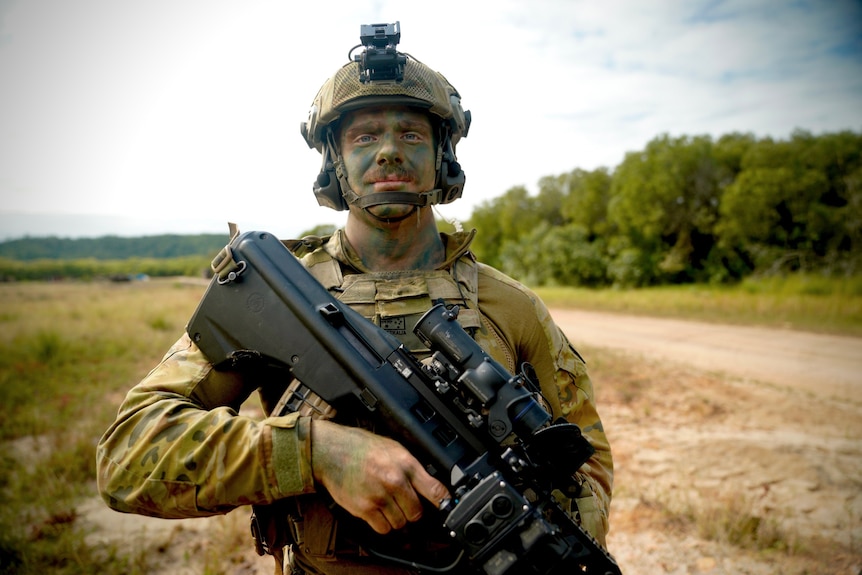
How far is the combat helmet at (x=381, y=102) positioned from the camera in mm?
2068

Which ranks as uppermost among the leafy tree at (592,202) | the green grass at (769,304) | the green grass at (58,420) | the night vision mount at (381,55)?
the leafy tree at (592,202)

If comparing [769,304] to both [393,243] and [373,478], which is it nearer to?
[393,243]

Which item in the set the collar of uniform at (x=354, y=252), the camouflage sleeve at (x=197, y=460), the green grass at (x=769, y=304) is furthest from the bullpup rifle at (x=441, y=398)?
the green grass at (x=769, y=304)

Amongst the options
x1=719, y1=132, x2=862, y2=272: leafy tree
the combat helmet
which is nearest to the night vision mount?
the combat helmet

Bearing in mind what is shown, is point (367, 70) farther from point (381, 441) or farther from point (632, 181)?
point (632, 181)

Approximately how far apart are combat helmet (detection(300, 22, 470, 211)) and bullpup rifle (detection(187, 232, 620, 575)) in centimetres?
54

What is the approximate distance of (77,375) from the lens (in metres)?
9.42

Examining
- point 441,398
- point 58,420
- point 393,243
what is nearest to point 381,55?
point 393,243

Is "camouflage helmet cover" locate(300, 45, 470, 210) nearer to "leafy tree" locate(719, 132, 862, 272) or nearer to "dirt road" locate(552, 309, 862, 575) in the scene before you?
"dirt road" locate(552, 309, 862, 575)

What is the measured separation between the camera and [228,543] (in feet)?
13.8

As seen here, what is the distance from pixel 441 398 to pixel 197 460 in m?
0.78

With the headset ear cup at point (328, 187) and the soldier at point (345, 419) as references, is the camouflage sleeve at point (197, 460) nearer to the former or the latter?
the soldier at point (345, 419)

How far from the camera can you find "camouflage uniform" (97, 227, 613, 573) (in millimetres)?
1504

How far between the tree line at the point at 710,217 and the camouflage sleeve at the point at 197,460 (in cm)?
2143
